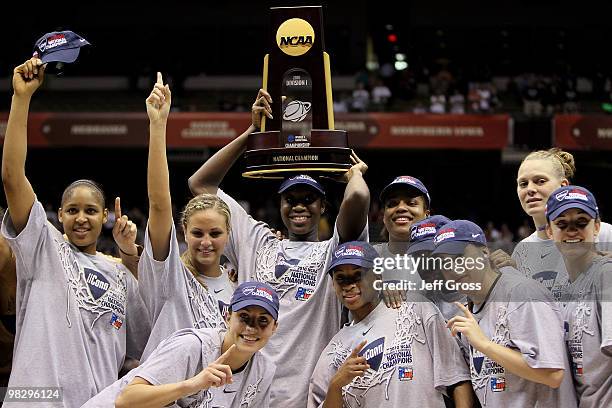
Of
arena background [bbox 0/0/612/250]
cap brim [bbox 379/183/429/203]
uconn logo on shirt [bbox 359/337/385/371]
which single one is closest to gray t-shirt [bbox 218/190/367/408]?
cap brim [bbox 379/183/429/203]

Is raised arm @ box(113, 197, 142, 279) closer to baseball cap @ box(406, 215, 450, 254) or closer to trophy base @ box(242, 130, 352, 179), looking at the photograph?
trophy base @ box(242, 130, 352, 179)

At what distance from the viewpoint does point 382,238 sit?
17.1ft

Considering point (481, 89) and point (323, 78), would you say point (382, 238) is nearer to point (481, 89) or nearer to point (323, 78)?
point (323, 78)

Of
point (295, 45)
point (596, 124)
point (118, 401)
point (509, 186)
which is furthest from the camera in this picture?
point (509, 186)

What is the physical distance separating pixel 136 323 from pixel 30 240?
0.66m

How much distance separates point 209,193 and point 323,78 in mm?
844

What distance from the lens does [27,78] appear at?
4363 millimetres

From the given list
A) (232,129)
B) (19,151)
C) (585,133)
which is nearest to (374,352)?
(19,151)

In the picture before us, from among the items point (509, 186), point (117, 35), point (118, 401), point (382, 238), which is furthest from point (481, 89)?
point (118, 401)

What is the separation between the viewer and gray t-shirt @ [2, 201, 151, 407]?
4.30 metres

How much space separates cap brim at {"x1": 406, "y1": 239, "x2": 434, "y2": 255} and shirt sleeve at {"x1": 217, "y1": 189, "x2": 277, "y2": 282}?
2.81ft

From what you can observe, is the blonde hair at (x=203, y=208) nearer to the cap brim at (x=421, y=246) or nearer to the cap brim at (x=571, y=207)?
the cap brim at (x=421, y=246)

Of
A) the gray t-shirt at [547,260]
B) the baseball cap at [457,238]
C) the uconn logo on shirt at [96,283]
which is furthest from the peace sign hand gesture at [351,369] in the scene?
the uconn logo on shirt at [96,283]

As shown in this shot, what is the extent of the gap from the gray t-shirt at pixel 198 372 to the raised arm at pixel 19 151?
35.9 inches
